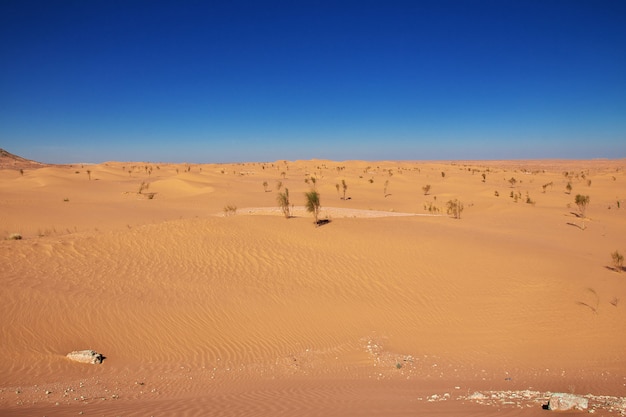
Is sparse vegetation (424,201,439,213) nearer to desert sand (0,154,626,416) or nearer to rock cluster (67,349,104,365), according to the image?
desert sand (0,154,626,416)

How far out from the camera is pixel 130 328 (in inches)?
325

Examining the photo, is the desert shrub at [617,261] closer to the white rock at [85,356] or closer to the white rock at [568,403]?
the white rock at [568,403]

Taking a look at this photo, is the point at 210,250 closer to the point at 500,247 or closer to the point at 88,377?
the point at 88,377

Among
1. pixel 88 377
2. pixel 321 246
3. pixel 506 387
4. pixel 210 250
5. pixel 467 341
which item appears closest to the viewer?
pixel 506 387

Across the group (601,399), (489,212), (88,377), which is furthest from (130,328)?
(489,212)

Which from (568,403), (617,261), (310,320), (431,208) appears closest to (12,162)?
(431,208)

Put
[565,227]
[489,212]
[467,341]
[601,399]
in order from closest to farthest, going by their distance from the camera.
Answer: [601,399], [467,341], [565,227], [489,212]

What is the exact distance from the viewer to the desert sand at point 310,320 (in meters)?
5.67

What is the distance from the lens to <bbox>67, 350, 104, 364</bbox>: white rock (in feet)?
22.7

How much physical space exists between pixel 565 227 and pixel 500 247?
7.91 meters

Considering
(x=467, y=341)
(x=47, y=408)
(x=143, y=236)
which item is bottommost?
(x=467, y=341)

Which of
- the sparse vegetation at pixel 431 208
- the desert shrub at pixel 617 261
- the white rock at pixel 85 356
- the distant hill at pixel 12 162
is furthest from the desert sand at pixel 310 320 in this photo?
the distant hill at pixel 12 162

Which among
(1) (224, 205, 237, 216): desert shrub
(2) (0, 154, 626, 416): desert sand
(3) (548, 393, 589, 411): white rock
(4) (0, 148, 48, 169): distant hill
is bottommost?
(2) (0, 154, 626, 416): desert sand

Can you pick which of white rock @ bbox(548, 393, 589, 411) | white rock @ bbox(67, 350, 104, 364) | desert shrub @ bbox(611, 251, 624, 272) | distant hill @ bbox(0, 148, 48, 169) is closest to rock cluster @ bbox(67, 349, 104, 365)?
white rock @ bbox(67, 350, 104, 364)
